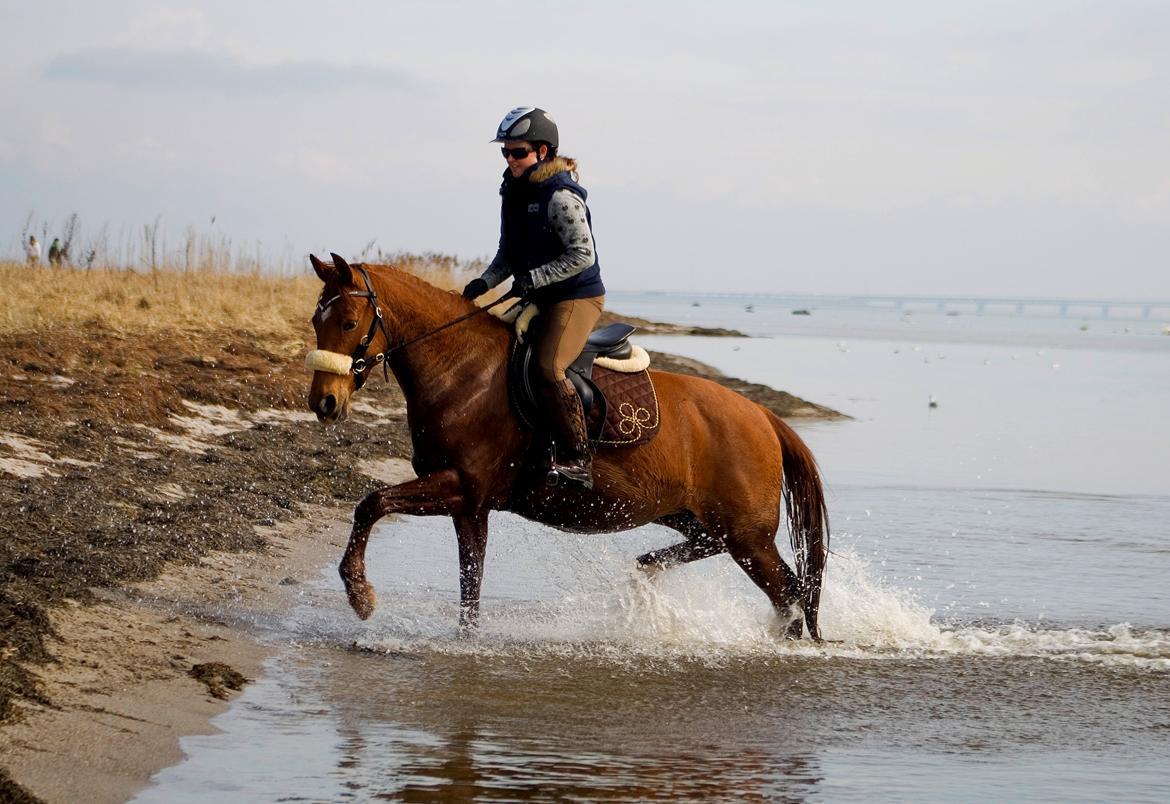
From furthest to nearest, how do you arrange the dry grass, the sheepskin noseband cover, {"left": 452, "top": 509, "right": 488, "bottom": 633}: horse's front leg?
the dry grass, {"left": 452, "top": 509, "right": 488, "bottom": 633}: horse's front leg, the sheepskin noseband cover

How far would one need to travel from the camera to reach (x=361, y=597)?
7480mm

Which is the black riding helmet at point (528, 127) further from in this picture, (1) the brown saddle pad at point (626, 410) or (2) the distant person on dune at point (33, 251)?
(2) the distant person on dune at point (33, 251)

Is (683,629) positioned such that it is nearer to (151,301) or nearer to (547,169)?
(547,169)

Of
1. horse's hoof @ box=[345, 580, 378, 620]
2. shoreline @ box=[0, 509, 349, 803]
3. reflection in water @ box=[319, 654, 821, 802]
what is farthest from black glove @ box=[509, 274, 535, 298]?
shoreline @ box=[0, 509, 349, 803]

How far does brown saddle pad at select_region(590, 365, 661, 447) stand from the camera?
803 cm

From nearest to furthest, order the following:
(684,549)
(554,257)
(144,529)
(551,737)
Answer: (551,737)
(554,257)
(684,549)
(144,529)

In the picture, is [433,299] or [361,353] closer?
[361,353]

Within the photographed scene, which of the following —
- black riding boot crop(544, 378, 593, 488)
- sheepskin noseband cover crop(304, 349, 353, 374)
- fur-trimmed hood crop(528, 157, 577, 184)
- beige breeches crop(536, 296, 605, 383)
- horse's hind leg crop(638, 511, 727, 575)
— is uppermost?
fur-trimmed hood crop(528, 157, 577, 184)

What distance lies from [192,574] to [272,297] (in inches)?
652

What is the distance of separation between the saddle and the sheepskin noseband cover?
0.94 meters

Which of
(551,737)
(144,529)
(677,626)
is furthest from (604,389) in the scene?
(144,529)

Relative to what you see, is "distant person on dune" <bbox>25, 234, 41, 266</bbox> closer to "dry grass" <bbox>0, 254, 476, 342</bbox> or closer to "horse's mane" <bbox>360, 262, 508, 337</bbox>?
"dry grass" <bbox>0, 254, 476, 342</bbox>

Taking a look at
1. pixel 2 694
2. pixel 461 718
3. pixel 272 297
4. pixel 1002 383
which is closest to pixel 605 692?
pixel 461 718

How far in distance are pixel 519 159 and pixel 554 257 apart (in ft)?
1.79
